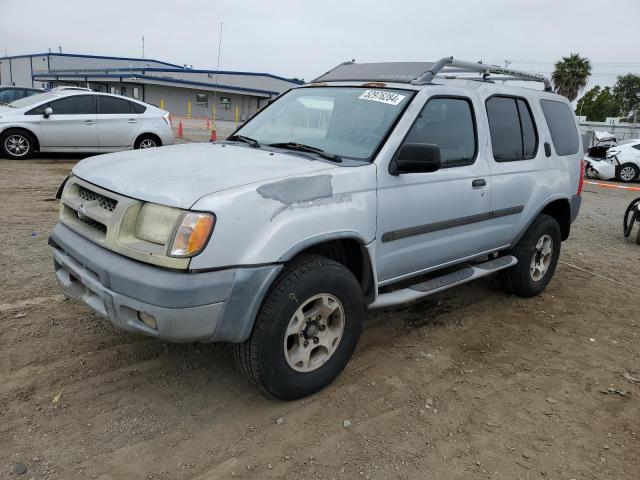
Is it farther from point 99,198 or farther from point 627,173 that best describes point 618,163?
point 99,198

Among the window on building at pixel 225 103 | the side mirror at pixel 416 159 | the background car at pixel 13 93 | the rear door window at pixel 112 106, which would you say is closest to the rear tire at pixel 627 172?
the rear door window at pixel 112 106

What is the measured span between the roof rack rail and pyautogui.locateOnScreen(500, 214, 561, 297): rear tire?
1353mm

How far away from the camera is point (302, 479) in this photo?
97.0 inches

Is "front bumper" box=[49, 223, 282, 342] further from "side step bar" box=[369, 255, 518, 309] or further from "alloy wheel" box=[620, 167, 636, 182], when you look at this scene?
"alloy wheel" box=[620, 167, 636, 182]

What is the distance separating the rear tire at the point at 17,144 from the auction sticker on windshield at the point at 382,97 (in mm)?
9762

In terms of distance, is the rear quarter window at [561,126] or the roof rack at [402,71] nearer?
the roof rack at [402,71]

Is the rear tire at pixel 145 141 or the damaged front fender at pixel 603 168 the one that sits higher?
the rear tire at pixel 145 141

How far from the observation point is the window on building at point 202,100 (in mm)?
45797

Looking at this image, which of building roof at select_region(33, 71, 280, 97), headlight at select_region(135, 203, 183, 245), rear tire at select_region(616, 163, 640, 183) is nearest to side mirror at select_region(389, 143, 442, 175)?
headlight at select_region(135, 203, 183, 245)

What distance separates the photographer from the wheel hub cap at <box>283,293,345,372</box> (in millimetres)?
2900

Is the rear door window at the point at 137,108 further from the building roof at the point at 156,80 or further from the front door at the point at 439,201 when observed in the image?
the building roof at the point at 156,80

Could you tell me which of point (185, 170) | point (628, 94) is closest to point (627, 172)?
point (185, 170)

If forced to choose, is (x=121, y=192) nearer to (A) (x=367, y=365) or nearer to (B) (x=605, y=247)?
(A) (x=367, y=365)

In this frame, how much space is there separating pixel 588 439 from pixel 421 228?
5.16 feet
